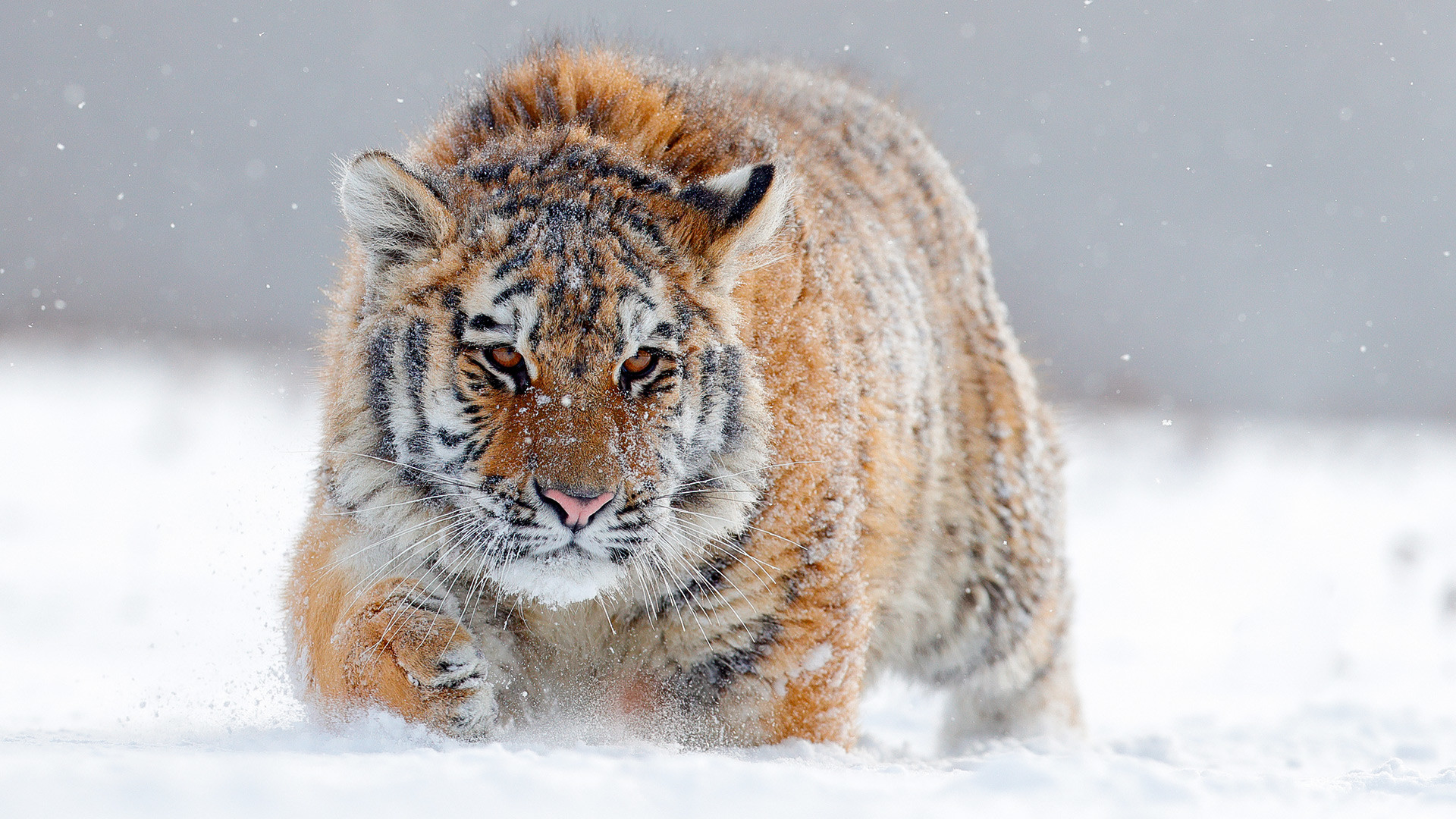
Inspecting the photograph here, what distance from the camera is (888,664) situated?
4.75 metres

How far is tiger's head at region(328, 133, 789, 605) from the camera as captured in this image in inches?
123

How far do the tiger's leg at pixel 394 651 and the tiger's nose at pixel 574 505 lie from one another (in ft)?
1.74

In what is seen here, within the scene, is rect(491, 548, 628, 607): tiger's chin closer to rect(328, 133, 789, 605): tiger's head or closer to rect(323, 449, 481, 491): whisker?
rect(328, 133, 789, 605): tiger's head

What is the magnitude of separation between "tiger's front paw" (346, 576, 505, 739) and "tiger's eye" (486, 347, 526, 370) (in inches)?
29.4

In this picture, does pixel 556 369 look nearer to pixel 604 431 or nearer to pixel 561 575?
pixel 604 431

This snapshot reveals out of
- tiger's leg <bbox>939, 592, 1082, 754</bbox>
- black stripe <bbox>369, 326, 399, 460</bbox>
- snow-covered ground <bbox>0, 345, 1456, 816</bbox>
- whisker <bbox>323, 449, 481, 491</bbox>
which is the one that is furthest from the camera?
tiger's leg <bbox>939, 592, 1082, 754</bbox>

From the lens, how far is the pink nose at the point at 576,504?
3000mm

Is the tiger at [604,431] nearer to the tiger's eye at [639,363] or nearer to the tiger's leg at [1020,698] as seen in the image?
the tiger's eye at [639,363]

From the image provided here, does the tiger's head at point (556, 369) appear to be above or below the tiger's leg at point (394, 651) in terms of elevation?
above

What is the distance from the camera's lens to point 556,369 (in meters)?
3.13

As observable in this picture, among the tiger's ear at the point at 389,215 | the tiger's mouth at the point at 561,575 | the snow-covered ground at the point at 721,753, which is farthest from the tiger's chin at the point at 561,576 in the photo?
the tiger's ear at the point at 389,215

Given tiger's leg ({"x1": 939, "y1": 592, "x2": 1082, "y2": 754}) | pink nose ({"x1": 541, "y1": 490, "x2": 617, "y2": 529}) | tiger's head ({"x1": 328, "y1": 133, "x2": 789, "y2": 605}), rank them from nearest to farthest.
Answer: pink nose ({"x1": 541, "y1": 490, "x2": 617, "y2": 529}) < tiger's head ({"x1": 328, "y1": 133, "x2": 789, "y2": 605}) < tiger's leg ({"x1": 939, "y1": 592, "x2": 1082, "y2": 754})

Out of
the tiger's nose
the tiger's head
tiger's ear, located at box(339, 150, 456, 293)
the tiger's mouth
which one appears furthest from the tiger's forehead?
the tiger's mouth

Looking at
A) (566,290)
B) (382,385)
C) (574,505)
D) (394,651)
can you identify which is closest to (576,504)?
(574,505)
